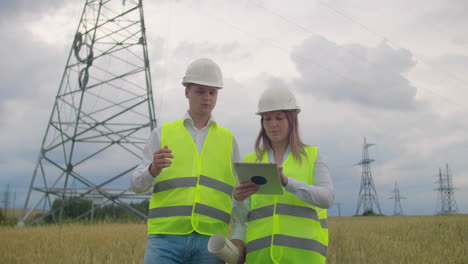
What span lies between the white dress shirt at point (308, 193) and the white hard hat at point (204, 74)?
810 mm

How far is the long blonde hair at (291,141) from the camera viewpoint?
3746 mm

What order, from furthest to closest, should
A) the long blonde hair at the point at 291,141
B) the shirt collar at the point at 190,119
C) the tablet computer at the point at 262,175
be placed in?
1. the shirt collar at the point at 190,119
2. the long blonde hair at the point at 291,141
3. the tablet computer at the point at 262,175

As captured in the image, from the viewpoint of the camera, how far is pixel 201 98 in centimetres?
388

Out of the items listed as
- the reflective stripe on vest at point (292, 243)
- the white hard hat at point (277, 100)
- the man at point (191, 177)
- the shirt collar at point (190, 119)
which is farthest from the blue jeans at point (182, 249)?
the white hard hat at point (277, 100)

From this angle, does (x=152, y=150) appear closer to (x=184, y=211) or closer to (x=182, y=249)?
(x=184, y=211)

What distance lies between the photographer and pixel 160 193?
3701 millimetres

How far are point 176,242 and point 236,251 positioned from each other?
18.9 inches

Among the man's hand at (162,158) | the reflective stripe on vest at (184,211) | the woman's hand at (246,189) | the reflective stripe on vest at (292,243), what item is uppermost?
the man's hand at (162,158)

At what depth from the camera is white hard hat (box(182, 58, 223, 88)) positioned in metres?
3.83

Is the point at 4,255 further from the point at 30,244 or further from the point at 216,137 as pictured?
the point at 216,137

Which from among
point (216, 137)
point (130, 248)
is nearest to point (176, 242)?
point (216, 137)

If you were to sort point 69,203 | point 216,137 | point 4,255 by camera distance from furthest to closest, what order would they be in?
point 69,203 → point 4,255 → point 216,137

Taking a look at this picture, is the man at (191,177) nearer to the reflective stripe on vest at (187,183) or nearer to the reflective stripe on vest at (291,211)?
the reflective stripe on vest at (187,183)

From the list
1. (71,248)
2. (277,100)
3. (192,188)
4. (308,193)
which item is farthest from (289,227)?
(71,248)
